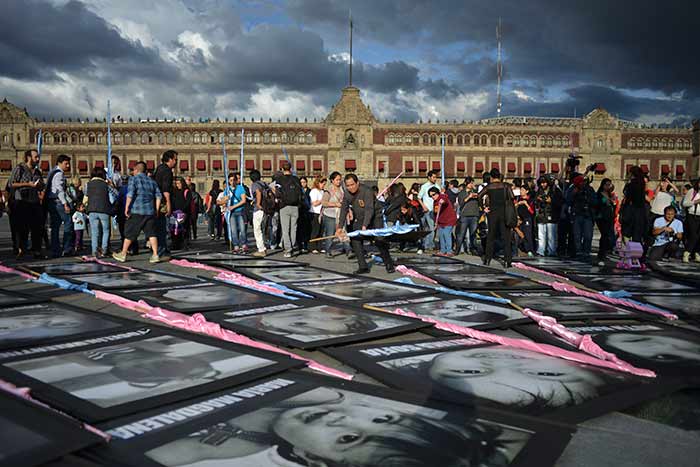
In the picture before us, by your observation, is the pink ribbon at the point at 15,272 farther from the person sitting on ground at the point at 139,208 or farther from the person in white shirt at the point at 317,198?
the person in white shirt at the point at 317,198

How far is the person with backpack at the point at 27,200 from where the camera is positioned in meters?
8.30

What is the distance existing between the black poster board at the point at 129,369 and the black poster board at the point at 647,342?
196 centimetres

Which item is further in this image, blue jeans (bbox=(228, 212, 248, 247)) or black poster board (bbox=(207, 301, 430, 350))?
blue jeans (bbox=(228, 212, 248, 247))

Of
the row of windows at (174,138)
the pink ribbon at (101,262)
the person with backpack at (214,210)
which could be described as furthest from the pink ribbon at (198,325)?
the row of windows at (174,138)

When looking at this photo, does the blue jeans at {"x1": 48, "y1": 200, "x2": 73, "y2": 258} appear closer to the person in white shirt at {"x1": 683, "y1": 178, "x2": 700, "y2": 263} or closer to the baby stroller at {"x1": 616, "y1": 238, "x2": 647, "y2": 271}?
the baby stroller at {"x1": 616, "y1": 238, "x2": 647, "y2": 271}

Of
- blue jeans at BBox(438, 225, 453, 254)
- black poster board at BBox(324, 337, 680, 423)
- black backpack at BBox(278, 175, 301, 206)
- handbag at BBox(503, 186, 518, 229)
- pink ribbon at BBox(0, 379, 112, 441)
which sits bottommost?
black poster board at BBox(324, 337, 680, 423)

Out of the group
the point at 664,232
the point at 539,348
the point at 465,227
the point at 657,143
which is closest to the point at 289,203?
the point at 465,227

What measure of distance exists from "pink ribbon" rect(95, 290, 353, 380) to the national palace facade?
46194 millimetres

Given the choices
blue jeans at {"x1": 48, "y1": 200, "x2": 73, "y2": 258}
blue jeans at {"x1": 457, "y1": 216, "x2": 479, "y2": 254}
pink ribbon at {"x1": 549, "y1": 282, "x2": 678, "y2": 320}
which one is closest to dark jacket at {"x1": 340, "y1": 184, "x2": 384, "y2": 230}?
pink ribbon at {"x1": 549, "y1": 282, "x2": 678, "y2": 320}

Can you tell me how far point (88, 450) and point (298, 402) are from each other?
0.85 metres

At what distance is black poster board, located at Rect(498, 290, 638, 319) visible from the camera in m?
4.48

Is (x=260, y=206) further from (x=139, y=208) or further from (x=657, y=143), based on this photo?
(x=657, y=143)

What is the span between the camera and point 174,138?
51.8 meters

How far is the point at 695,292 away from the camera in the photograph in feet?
19.2
